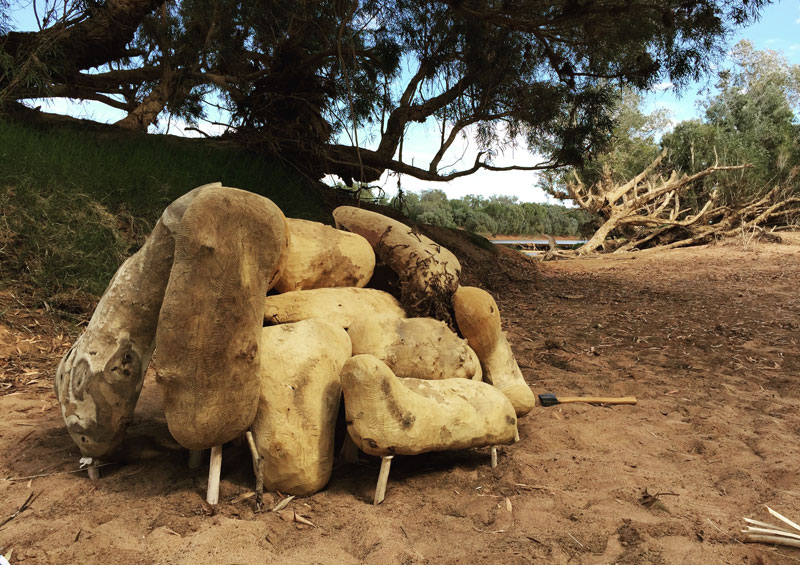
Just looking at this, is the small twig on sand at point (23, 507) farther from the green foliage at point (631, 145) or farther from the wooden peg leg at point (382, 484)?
the green foliage at point (631, 145)

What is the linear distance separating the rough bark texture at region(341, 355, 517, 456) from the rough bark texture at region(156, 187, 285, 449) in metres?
0.40

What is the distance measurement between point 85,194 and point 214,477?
11.8ft

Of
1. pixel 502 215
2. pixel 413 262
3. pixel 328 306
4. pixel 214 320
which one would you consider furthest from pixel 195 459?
pixel 502 215

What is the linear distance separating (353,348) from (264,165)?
4.69 metres

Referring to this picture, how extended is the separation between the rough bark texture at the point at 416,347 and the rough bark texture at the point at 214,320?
0.59 m

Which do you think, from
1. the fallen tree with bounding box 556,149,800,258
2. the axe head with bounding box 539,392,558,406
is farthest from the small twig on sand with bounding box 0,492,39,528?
the fallen tree with bounding box 556,149,800,258

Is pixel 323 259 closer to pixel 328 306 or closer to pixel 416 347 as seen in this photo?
pixel 328 306

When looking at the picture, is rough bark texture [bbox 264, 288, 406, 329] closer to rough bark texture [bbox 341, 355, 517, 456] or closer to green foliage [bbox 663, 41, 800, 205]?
rough bark texture [bbox 341, 355, 517, 456]

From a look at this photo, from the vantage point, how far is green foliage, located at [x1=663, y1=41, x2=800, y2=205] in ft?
58.1

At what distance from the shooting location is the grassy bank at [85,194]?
14.4 feet

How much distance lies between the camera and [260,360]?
226 centimetres

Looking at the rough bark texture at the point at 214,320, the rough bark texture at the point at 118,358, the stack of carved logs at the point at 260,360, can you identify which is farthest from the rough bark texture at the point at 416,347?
the rough bark texture at the point at 118,358

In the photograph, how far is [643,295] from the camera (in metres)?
7.60

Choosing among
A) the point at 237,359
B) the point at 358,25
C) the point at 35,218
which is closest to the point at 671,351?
the point at 237,359
